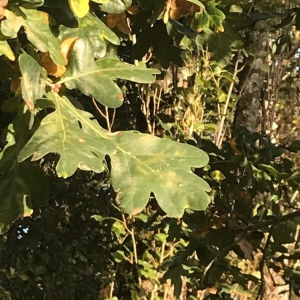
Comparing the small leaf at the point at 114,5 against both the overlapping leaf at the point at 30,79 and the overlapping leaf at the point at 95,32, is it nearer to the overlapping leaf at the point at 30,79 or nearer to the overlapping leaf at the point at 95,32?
the overlapping leaf at the point at 95,32

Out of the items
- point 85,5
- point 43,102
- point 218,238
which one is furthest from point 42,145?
point 218,238

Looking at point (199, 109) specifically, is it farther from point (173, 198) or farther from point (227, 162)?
point (173, 198)

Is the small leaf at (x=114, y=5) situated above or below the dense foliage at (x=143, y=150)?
above

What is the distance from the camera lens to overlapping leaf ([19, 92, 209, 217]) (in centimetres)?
71

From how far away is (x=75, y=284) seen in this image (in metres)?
2.45

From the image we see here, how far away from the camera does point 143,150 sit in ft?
2.58

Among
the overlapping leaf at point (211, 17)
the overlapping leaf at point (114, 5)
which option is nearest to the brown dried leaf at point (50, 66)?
the overlapping leaf at point (114, 5)

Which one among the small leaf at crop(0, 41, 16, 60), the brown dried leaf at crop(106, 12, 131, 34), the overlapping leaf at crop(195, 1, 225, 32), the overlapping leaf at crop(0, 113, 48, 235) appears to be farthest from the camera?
the brown dried leaf at crop(106, 12, 131, 34)

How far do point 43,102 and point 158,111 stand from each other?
5.38 ft

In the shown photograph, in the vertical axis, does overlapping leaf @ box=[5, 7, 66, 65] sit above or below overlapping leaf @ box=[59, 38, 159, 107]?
above

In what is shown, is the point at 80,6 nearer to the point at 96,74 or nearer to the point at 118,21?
the point at 96,74

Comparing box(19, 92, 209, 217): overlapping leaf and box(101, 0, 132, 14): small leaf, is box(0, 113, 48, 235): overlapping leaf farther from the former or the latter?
box(101, 0, 132, 14): small leaf

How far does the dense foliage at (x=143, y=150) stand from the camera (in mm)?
751

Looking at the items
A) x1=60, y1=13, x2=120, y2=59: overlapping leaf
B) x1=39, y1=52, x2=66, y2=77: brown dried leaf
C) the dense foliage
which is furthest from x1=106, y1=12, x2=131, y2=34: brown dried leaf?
x1=39, y1=52, x2=66, y2=77: brown dried leaf
